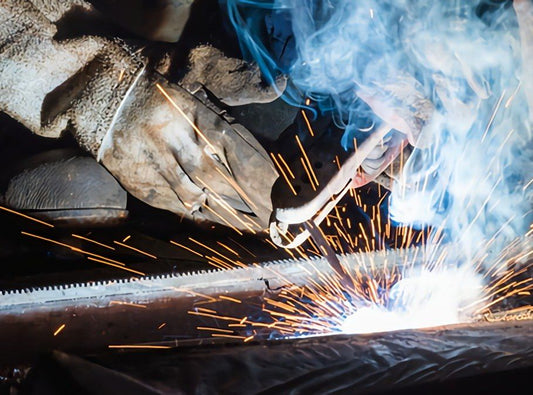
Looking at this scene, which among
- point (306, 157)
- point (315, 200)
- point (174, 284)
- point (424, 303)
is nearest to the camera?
point (315, 200)

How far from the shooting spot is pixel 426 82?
8.02 feet

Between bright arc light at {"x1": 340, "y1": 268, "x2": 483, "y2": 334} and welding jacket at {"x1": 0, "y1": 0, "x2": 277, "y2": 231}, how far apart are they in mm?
885

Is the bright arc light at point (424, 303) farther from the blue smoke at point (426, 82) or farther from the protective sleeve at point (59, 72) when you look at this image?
the protective sleeve at point (59, 72)

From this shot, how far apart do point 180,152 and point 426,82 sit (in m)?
1.28

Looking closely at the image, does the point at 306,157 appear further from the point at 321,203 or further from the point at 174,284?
the point at 174,284

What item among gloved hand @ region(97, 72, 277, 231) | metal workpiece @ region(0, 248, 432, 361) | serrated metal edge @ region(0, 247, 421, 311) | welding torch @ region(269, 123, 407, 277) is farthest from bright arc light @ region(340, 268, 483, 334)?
gloved hand @ region(97, 72, 277, 231)

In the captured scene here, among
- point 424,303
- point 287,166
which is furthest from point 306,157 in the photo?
point 424,303

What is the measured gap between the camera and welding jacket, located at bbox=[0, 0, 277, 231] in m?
2.40

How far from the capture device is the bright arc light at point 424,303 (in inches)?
112

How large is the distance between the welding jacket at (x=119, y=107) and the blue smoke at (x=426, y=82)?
1.33 ft

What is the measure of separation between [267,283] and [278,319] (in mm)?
234

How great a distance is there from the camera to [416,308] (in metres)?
2.98

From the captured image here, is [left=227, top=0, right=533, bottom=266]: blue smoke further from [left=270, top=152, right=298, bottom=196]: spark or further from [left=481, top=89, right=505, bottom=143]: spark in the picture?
[left=270, top=152, right=298, bottom=196]: spark

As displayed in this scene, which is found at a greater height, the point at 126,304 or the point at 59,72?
the point at 59,72
